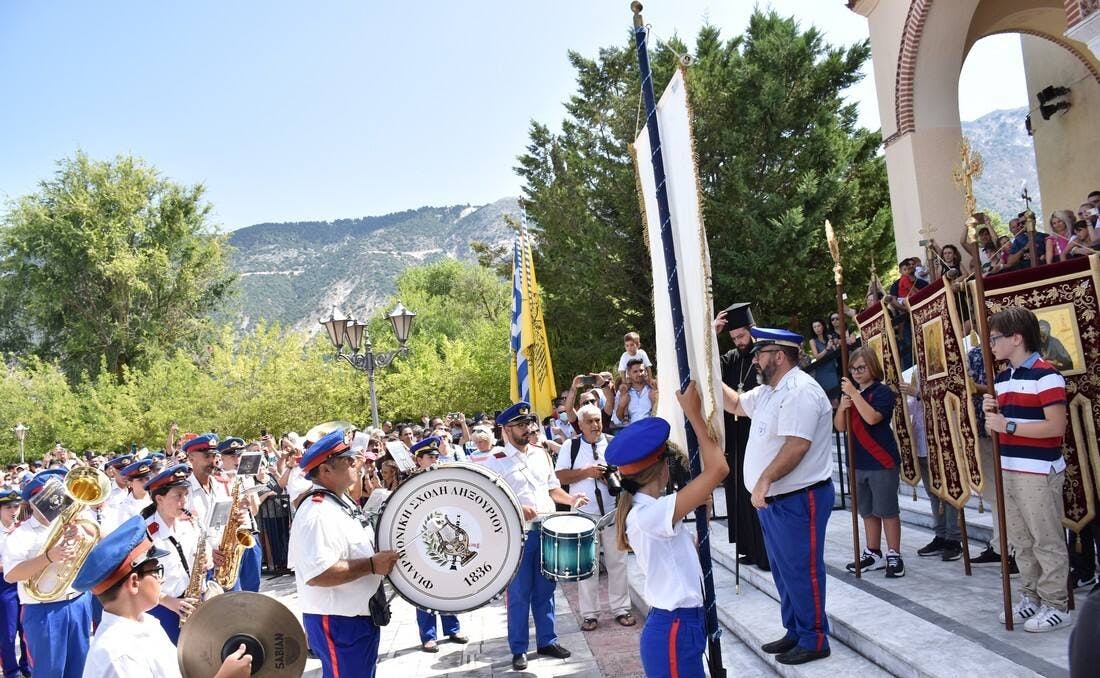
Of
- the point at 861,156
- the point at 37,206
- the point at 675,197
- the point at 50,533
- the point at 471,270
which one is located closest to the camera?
the point at 675,197

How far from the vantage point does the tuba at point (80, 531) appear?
5715 mm

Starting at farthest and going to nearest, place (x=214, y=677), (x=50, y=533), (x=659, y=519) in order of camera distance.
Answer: (x=50, y=533) < (x=659, y=519) < (x=214, y=677)

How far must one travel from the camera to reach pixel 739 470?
6.91 meters

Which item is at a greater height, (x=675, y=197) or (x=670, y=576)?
(x=675, y=197)

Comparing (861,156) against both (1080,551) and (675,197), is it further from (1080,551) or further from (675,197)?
(675,197)

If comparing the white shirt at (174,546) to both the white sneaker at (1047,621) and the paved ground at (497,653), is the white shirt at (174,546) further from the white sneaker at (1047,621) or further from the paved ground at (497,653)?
the white sneaker at (1047,621)

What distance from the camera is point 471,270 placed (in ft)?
220

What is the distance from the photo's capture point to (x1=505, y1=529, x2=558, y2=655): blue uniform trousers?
6621 mm

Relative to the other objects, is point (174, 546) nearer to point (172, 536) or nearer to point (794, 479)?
point (172, 536)

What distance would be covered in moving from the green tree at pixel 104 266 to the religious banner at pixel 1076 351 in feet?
139

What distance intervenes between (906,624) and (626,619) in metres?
3.22

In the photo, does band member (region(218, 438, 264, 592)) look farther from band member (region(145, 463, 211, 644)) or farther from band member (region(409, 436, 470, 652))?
band member (region(409, 436, 470, 652))

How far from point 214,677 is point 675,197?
2969 mm

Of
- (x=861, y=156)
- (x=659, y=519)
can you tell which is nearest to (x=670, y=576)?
(x=659, y=519)
